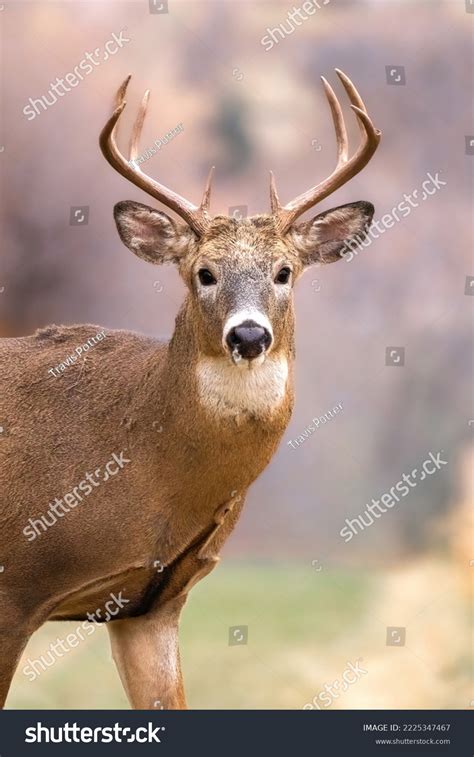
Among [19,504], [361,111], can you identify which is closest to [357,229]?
[361,111]

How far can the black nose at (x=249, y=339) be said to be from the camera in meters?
6.39

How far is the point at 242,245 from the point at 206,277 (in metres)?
0.24

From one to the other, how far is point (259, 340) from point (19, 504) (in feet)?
5.74

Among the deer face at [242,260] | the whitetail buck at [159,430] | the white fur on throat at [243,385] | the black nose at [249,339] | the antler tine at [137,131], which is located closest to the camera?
the black nose at [249,339]

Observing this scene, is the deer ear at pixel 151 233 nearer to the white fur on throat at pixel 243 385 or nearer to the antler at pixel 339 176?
the antler at pixel 339 176

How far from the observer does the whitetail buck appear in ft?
22.5

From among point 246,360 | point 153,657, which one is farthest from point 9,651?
point 246,360

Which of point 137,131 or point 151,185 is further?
point 137,131

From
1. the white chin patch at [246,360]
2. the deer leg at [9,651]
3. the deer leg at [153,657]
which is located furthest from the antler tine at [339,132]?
the deer leg at [9,651]

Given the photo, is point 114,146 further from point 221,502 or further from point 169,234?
point 221,502

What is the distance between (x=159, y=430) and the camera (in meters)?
7.21

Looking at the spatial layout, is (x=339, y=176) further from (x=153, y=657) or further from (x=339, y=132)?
(x=153, y=657)

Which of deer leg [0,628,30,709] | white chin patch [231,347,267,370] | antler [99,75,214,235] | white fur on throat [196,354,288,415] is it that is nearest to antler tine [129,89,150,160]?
antler [99,75,214,235]

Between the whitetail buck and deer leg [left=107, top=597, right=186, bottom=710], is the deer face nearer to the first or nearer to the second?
the whitetail buck
